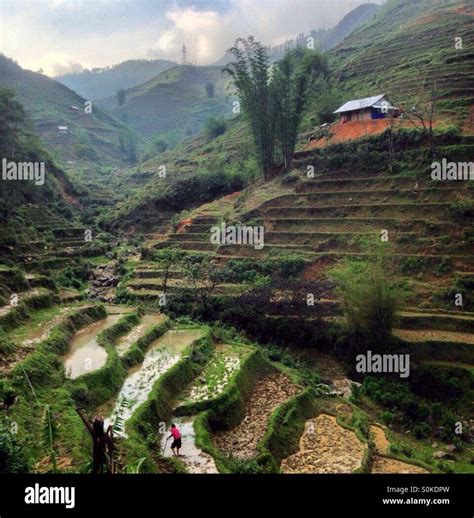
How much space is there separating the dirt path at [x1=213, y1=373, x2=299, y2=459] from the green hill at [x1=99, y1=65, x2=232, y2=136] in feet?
280

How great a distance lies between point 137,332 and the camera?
63.9ft

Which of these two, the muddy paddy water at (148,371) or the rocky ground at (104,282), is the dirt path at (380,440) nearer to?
the muddy paddy water at (148,371)

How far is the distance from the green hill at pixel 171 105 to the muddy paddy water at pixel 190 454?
89193mm

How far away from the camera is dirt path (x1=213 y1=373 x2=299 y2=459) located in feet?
41.6

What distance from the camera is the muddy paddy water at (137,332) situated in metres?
17.6

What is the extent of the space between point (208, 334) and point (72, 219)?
2554cm

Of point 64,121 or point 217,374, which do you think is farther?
point 64,121

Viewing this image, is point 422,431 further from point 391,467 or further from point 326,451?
point 326,451

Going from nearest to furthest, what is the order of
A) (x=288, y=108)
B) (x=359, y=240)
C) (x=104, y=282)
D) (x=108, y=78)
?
(x=359, y=240)
(x=104, y=282)
(x=288, y=108)
(x=108, y=78)

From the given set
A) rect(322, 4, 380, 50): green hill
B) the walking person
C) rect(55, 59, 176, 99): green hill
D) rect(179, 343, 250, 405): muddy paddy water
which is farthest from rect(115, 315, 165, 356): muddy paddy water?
rect(55, 59, 176, 99): green hill

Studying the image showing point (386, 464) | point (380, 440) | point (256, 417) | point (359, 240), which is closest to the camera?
point (386, 464)

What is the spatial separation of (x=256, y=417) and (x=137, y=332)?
22.9ft

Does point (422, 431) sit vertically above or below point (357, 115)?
below
